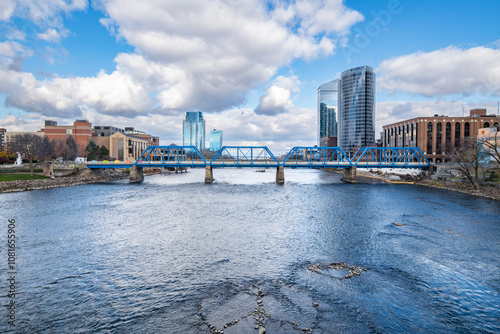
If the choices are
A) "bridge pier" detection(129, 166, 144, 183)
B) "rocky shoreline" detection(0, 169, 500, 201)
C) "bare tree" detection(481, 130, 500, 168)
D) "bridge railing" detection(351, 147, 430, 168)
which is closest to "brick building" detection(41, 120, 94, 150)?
"bridge pier" detection(129, 166, 144, 183)

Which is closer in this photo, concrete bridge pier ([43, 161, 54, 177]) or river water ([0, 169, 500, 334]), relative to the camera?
river water ([0, 169, 500, 334])

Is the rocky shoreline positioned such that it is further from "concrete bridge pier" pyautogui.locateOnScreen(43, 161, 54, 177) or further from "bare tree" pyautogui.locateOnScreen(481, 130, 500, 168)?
"bare tree" pyautogui.locateOnScreen(481, 130, 500, 168)

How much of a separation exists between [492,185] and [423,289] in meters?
56.3

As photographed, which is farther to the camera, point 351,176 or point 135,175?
point 351,176

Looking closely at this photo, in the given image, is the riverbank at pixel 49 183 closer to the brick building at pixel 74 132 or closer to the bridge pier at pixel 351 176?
the brick building at pixel 74 132

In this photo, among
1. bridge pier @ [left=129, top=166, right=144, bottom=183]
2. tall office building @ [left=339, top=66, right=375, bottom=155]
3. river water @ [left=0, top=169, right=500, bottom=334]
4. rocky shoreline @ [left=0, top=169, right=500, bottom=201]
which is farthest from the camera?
tall office building @ [left=339, top=66, right=375, bottom=155]

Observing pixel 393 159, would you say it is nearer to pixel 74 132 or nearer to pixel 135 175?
pixel 135 175

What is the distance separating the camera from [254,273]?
18.2 m

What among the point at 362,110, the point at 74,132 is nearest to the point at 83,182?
the point at 74,132

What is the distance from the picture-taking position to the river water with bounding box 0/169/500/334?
13008 mm

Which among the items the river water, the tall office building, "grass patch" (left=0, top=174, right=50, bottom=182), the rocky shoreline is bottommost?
the river water

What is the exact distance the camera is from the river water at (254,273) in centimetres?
1301

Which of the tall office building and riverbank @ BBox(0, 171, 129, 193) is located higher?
the tall office building

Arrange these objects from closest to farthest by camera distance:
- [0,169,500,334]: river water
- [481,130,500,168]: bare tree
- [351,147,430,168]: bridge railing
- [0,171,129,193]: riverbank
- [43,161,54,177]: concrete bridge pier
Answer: [0,169,500,334]: river water
[481,130,500,168]: bare tree
[0,171,129,193]: riverbank
[43,161,54,177]: concrete bridge pier
[351,147,430,168]: bridge railing
